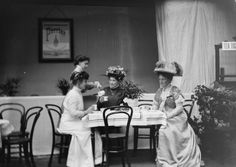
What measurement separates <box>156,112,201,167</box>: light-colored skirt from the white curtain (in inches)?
66.8

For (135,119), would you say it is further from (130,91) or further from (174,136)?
(130,91)

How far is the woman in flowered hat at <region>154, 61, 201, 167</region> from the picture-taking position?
4902 mm

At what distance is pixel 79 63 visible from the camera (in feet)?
20.5

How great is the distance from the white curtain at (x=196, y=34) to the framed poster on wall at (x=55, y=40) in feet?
7.88

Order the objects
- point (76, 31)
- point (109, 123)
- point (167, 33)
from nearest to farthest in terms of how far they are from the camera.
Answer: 1. point (109, 123)
2. point (167, 33)
3. point (76, 31)

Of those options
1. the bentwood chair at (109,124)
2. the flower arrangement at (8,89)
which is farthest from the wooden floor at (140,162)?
the flower arrangement at (8,89)

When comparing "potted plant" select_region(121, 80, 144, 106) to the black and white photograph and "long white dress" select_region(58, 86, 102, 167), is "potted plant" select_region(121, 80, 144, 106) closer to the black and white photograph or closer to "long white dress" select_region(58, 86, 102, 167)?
the black and white photograph

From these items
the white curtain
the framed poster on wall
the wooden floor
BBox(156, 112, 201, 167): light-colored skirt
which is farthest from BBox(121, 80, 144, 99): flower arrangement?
the framed poster on wall

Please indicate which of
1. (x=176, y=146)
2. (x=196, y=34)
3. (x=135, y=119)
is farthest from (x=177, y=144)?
(x=196, y=34)

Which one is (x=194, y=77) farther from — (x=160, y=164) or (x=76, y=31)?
(x=76, y=31)

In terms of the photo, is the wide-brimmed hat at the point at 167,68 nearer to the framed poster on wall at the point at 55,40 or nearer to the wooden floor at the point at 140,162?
the wooden floor at the point at 140,162

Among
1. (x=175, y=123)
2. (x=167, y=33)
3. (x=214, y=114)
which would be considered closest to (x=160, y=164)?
(x=175, y=123)

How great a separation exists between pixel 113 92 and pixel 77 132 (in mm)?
951

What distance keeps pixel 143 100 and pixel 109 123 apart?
5.83 feet
